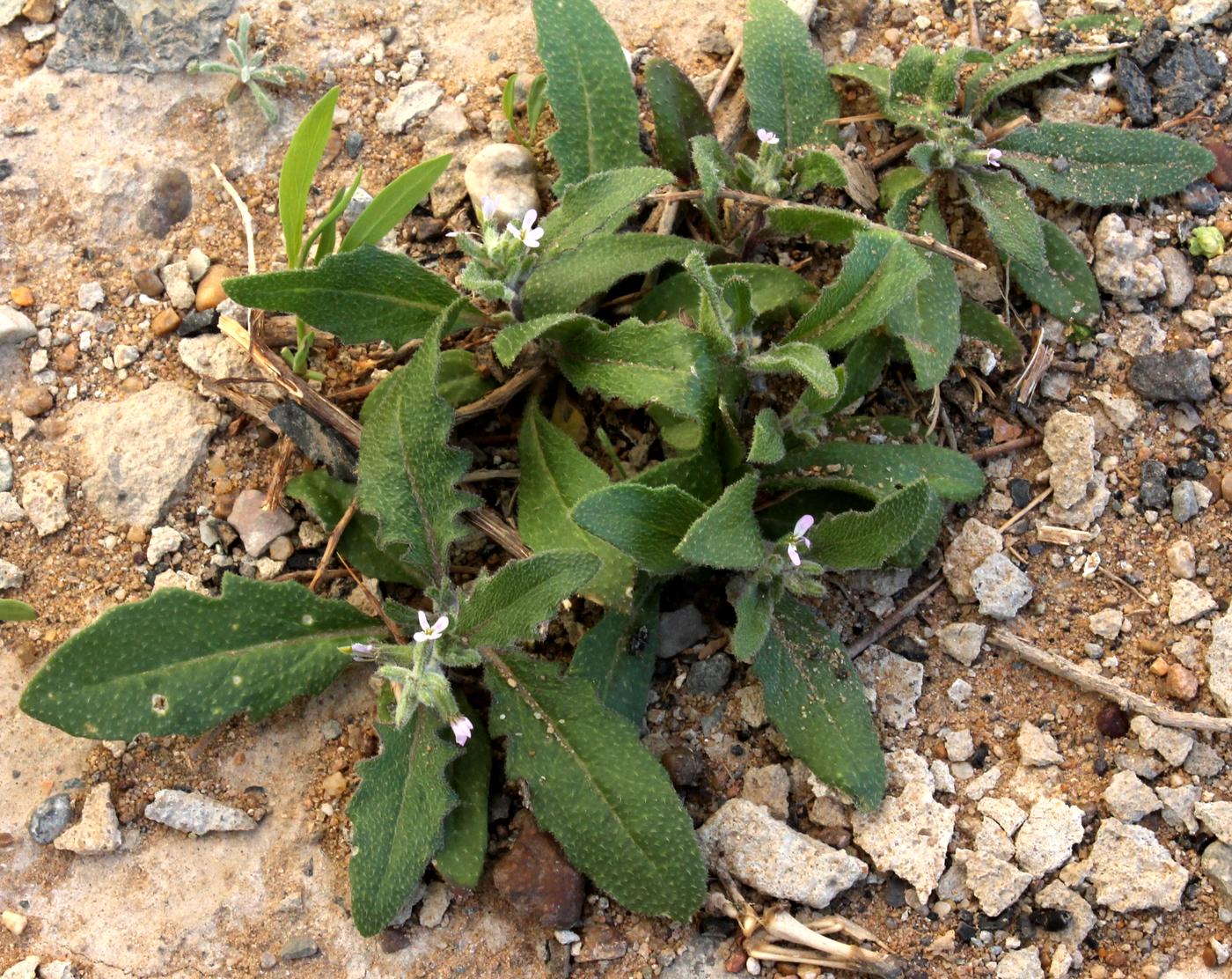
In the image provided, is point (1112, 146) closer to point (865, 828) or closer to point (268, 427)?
point (865, 828)

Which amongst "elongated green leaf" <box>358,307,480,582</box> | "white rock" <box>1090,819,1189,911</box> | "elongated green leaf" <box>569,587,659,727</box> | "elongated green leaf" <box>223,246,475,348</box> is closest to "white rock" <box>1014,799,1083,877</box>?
"white rock" <box>1090,819,1189,911</box>

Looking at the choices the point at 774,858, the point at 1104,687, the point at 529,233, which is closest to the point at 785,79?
the point at 529,233

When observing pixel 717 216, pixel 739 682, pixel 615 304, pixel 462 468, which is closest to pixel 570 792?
pixel 739 682

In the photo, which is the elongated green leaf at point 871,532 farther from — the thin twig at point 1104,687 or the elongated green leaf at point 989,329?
the elongated green leaf at point 989,329

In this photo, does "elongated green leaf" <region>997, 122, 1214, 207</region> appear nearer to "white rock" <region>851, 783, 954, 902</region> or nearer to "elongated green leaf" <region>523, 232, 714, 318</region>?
"elongated green leaf" <region>523, 232, 714, 318</region>

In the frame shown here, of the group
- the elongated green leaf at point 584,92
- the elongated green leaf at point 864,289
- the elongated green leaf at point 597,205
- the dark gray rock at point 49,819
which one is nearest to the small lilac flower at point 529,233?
A: the elongated green leaf at point 597,205
